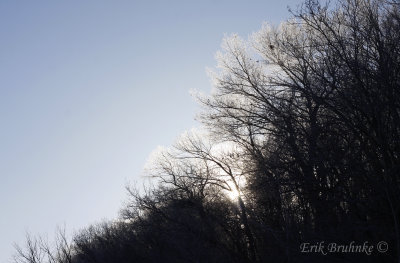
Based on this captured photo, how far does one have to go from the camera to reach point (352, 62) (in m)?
9.17

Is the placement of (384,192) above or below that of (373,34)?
below

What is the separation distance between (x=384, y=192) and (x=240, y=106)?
22.3ft

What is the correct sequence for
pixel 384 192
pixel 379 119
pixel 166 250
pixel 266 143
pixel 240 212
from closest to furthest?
pixel 379 119
pixel 384 192
pixel 266 143
pixel 240 212
pixel 166 250

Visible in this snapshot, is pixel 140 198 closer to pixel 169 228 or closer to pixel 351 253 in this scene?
pixel 169 228

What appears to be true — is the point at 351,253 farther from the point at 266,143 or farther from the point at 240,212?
the point at 240,212

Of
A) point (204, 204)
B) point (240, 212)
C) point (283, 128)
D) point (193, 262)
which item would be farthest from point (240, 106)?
point (193, 262)

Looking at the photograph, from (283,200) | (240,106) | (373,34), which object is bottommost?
(283,200)

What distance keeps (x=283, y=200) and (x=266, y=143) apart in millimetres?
2339

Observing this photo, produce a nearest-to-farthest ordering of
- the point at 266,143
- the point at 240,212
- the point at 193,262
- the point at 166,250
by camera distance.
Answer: the point at 266,143 → the point at 240,212 → the point at 193,262 → the point at 166,250

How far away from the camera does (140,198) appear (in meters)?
25.3

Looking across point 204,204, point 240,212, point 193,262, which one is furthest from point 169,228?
point 240,212

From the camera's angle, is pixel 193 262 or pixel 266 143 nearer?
pixel 266 143

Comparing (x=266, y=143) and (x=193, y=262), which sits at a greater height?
(x=266, y=143)

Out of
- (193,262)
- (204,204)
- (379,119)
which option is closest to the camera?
(379,119)
